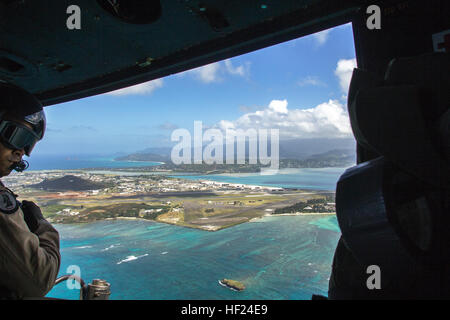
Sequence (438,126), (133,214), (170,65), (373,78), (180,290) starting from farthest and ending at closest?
(133,214), (180,290), (170,65), (373,78), (438,126)

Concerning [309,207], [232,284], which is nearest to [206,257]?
[232,284]

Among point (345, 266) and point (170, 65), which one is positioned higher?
point (170, 65)

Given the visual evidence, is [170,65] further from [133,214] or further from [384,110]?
[133,214]

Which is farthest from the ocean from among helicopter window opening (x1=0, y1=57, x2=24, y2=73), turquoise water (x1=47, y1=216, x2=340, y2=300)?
helicopter window opening (x1=0, y1=57, x2=24, y2=73)

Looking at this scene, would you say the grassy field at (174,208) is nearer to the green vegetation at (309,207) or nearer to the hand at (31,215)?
the green vegetation at (309,207)

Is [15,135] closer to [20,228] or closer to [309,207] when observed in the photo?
[20,228]

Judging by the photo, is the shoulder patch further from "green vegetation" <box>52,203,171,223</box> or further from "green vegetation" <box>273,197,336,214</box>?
"green vegetation" <box>52,203,171,223</box>
